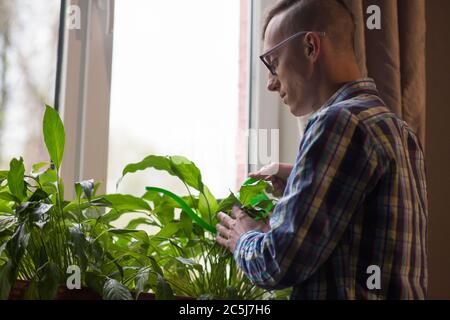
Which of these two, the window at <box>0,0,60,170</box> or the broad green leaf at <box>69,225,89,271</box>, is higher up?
the window at <box>0,0,60,170</box>

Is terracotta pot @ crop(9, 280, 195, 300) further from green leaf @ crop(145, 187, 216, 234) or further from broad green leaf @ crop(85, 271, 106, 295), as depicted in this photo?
green leaf @ crop(145, 187, 216, 234)

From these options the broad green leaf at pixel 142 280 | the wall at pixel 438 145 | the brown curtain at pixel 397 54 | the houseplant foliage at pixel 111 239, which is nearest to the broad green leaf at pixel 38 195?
the houseplant foliage at pixel 111 239

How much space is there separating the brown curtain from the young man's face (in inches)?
16.5

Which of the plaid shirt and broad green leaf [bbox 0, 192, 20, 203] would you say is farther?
broad green leaf [bbox 0, 192, 20, 203]

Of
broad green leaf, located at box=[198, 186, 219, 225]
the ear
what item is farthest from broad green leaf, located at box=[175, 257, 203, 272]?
the ear

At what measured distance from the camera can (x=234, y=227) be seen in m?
1.12

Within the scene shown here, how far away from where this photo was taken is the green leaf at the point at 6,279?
98 cm

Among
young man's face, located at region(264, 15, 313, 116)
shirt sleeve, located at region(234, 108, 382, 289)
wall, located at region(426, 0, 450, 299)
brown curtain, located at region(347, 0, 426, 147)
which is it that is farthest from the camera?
wall, located at region(426, 0, 450, 299)

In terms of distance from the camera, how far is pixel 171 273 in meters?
1.21

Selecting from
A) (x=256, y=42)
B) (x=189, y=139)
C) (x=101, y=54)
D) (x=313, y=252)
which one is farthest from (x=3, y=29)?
(x=313, y=252)

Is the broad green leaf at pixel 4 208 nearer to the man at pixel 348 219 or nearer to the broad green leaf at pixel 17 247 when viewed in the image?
the broad green leaf at pixel 17 247

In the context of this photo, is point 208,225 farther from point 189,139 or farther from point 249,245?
point 189,139

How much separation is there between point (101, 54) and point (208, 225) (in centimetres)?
67

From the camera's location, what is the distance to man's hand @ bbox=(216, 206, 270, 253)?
1.09m
